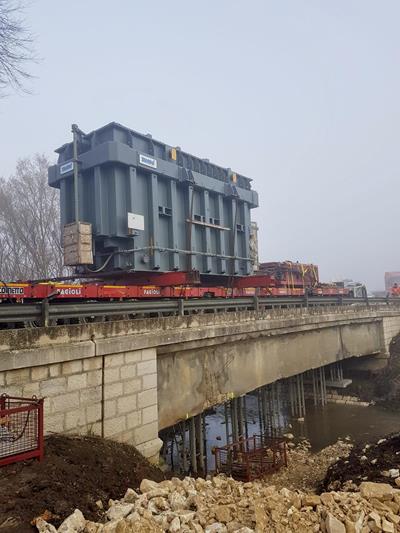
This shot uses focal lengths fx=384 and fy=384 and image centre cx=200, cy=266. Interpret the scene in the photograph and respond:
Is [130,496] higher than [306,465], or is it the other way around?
[130,496]

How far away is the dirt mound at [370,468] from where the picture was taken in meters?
5.91

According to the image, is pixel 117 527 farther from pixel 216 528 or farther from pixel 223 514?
pixel 223 514

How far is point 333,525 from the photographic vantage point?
12.2 ft

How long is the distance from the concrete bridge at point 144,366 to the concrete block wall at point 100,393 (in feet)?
0.05

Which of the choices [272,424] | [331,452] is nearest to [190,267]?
[272,424]

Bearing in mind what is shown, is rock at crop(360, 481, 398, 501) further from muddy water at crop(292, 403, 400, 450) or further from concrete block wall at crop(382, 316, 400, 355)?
concrete block wall at crop(382, 316, 400, 355)

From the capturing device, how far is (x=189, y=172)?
1288cm

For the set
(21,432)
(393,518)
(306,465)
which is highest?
(21,432)

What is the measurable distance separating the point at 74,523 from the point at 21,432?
4.90 feet

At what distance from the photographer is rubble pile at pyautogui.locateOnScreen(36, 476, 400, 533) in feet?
12.2

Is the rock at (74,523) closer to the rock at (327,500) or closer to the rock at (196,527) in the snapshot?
the rock at (196,527)

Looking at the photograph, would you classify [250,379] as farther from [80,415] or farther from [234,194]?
[234,194]

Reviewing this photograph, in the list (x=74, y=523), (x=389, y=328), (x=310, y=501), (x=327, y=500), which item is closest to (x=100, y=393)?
(x=74, y=523)

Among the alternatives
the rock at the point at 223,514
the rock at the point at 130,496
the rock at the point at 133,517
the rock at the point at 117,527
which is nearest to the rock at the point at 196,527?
the rock at the point at 223,514
